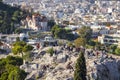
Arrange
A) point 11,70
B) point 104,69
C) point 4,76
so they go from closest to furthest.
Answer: point 4,76, point 11,70, point 104,69

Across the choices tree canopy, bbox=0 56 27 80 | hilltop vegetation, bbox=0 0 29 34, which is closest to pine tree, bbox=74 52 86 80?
tree canopy, bbox=0 56 27 80

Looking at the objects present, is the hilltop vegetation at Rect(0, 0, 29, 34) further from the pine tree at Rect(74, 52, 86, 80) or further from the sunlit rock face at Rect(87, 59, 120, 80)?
the pine tree at Rect(74, 52, 86, 80)

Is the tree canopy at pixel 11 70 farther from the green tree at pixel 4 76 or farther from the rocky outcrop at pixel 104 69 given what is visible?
the rocky outcrop at pixel 104 69

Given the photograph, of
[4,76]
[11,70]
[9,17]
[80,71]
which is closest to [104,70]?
[80,71]

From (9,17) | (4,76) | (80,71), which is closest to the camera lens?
(80,71)

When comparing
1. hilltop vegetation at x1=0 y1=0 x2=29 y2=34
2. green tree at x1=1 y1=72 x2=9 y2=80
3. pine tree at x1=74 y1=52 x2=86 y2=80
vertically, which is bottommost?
hilltop vegetation at x1=0 y1=0 x2=29 y2=34

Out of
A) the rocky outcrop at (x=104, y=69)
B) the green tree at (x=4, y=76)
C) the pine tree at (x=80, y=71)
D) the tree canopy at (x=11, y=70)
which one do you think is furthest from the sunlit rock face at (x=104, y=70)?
the green tree at (x=4, y=76)

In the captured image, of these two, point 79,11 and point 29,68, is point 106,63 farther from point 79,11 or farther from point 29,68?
point 79,11

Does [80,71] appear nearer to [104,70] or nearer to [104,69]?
[104,70]

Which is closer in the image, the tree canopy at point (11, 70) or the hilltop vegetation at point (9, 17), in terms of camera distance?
the tree canopy at point (11, 70)
